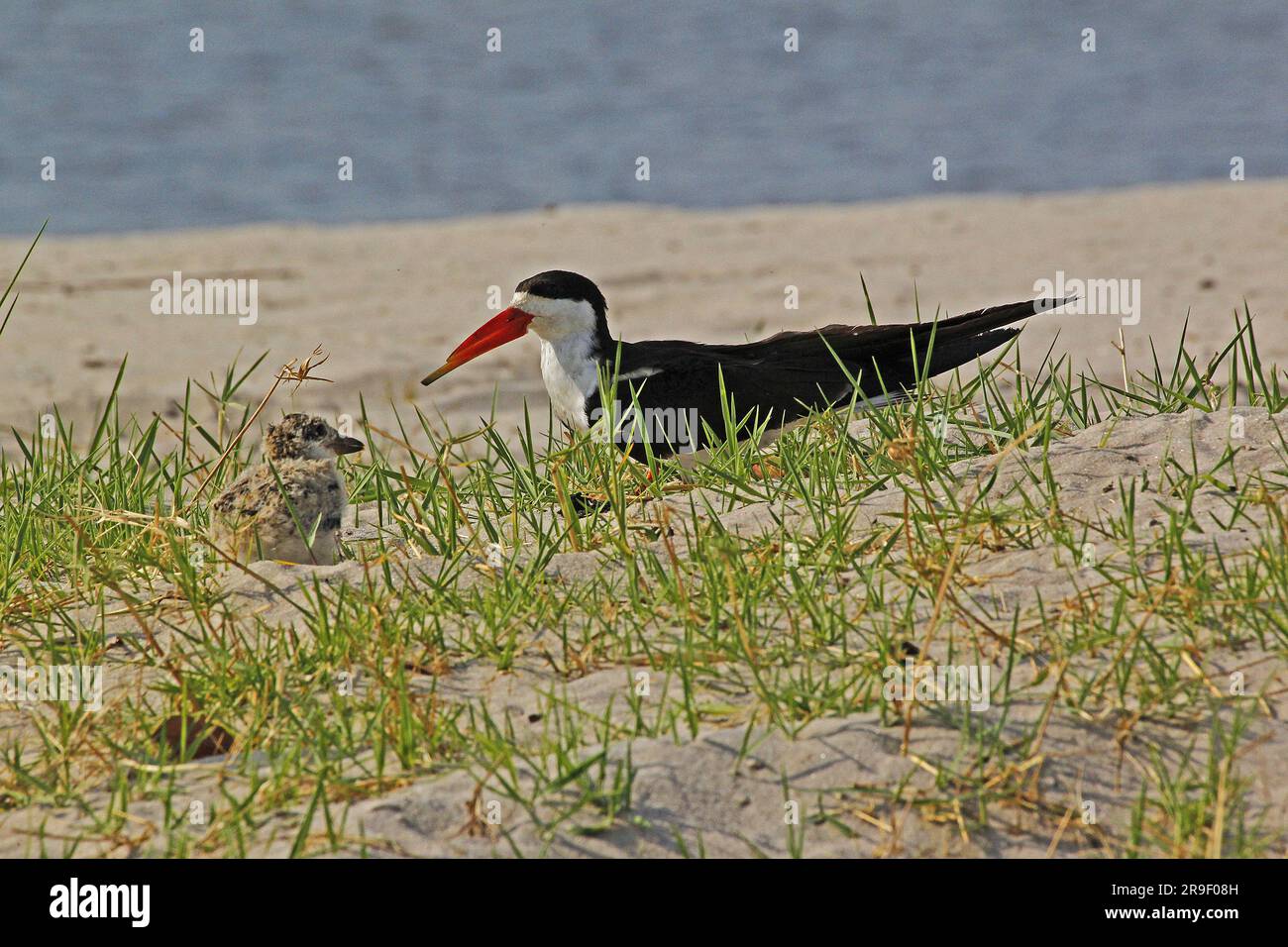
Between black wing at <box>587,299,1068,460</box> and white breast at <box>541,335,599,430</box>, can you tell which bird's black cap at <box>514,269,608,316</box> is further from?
black wing at <box>587,299,1068,460</box>

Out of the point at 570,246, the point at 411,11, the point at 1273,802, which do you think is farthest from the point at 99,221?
the point at 1273,802

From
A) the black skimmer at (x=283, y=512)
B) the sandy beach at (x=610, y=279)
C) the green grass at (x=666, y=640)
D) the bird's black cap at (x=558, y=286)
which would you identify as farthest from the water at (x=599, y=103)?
the green grass at (x=666, y=640)

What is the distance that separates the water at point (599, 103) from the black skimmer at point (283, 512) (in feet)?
36.5

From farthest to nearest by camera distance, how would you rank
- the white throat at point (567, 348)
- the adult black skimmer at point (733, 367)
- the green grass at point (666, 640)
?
1. the white throat at point (567, 348)
2. the adult black skimmer at point (733, 367)
3. the green grass at point (666, 640)

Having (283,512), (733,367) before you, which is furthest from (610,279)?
(283,512)

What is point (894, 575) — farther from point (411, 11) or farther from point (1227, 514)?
point (411, 11)

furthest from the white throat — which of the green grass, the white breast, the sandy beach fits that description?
the sandy beach

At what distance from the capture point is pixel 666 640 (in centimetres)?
348

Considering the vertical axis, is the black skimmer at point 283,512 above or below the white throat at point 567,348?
below

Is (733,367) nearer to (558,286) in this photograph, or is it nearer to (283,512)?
(558,286)

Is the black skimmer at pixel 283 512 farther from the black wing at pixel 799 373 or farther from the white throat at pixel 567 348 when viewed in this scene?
the white throat at pixel 567 348

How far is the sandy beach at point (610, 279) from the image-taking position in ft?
29.3

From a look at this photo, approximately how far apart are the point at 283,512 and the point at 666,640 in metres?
1.33

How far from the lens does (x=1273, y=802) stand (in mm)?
2855
